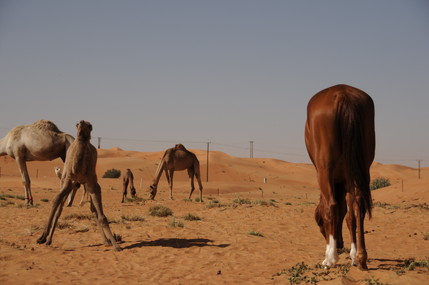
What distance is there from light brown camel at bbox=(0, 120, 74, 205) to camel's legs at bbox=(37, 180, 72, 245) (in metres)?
6.89

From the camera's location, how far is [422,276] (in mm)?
6059

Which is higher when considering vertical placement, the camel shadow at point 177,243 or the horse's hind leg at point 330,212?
the horse's hind leg at point 330,212

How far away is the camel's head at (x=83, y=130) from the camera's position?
9.12 m

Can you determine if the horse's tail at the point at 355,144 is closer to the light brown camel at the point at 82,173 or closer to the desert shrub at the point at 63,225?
the light brown camel at the point at 82,173

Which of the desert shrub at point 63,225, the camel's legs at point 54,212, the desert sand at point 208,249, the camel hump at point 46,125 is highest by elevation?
the camel hump at point 46,125

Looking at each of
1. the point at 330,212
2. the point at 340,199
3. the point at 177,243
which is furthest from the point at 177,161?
the point at 330,212

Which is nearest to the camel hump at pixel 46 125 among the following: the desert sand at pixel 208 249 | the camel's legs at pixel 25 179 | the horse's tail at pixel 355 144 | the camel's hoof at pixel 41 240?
the camel's legs at pixel 25 179

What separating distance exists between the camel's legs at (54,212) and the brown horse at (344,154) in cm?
559

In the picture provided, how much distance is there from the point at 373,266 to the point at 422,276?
A: 3.03 feet

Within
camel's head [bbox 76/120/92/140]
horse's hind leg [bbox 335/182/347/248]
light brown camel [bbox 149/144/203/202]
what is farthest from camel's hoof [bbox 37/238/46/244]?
light brown camel [bbox 149/144/203/202]

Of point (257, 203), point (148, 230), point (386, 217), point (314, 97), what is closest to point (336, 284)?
point (314, 97)

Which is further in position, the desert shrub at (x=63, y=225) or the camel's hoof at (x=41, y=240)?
the desert shrub at (x=63, y=225)

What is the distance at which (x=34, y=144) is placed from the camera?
52.9 ft

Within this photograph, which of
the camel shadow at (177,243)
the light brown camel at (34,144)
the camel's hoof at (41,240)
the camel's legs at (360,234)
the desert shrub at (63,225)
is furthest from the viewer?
the light brown camel at (34,144)
